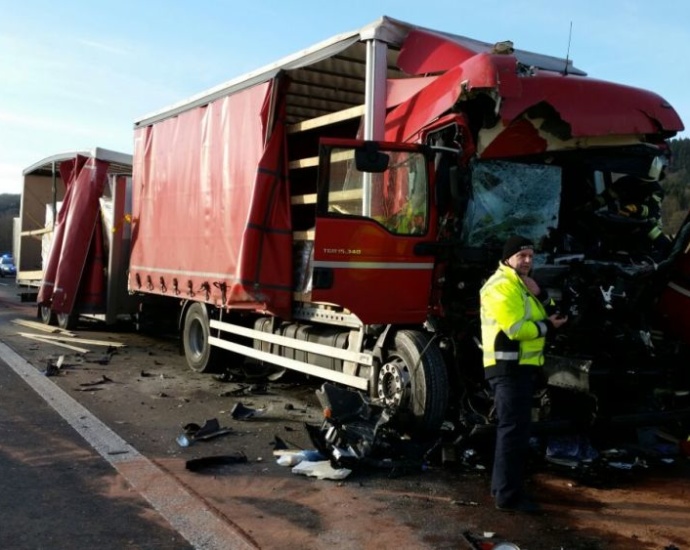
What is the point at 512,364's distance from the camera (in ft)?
15.0

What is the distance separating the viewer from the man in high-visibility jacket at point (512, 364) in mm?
4523

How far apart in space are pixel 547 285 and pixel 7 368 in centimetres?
715

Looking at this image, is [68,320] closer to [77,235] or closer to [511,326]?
[77,235]

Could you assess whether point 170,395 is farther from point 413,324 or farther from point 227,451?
point 413,324

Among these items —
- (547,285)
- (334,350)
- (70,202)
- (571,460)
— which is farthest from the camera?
(70,202)

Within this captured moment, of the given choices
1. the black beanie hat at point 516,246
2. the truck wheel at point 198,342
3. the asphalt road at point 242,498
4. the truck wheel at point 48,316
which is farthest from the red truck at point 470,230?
the truck wheel at point 48,316

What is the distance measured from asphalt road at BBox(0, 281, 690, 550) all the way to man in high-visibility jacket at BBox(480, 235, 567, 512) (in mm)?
195

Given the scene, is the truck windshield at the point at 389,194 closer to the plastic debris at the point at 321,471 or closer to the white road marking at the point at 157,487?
the plastic debris at the point at 321,471

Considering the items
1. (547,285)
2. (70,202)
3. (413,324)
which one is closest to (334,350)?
(413,324)

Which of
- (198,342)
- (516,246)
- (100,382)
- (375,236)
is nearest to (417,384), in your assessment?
(375,236)

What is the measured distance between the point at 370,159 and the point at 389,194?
51 centimetres

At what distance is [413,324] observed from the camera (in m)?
6.18

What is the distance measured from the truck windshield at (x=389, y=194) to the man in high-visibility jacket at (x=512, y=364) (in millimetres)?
1429

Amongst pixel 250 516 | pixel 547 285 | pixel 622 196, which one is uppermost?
pixel 622 196
